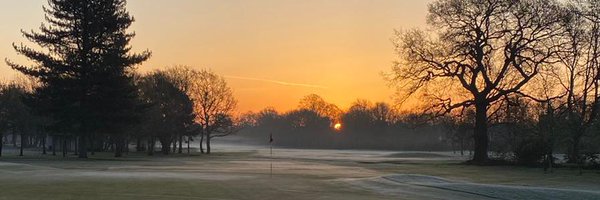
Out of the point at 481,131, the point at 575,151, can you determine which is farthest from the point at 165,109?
the point at 575,151

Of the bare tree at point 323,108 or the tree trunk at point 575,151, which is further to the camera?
the bare tree at point 323,108

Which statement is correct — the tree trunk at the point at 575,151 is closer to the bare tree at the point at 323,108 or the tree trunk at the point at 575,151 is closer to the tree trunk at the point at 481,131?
the tree trunk at the point at 481,131

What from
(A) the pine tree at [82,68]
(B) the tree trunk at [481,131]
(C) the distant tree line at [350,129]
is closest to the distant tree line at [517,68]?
(B) the tree trunk at [481,131]

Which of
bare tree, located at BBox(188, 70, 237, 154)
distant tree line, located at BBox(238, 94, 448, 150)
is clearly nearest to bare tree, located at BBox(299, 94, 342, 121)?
distant tree line, located at BBox(238, 94, 448, 150)

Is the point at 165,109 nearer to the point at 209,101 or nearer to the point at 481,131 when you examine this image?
the point at 209,101

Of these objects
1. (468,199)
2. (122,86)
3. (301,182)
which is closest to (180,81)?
(122,86)

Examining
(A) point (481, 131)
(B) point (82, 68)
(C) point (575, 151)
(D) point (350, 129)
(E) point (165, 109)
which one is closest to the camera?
(C) point (575, 151)

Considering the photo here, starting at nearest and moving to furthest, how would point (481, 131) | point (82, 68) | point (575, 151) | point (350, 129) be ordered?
point (575, 151), point (481, 131), point (82, 68), point (350, 129)

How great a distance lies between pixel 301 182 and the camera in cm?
2812

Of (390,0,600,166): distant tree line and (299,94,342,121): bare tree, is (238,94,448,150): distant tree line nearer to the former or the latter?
(299,94,342,121): bare tree

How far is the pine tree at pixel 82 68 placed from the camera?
56.8 m

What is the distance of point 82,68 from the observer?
57.4m

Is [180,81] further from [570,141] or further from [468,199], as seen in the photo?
[468,199]

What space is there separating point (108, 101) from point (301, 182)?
1418 inches
